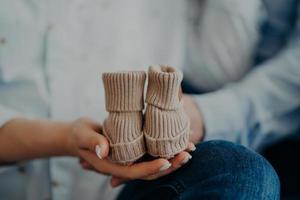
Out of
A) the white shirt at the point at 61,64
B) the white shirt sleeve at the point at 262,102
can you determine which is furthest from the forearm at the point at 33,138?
the white shirt sleeve at the point at 262,102

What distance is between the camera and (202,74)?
2.28 ft

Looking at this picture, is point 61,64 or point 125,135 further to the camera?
point 61,64

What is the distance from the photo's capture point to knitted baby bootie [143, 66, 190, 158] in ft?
1.21

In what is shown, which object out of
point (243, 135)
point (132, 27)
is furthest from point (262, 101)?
point (132, 27)

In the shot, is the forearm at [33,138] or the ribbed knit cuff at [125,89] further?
the forearm at [33,138]

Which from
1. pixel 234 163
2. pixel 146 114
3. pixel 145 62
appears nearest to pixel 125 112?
pixel 146 114

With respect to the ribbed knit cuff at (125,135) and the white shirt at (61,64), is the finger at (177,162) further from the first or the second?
the white shirt at (61,64)

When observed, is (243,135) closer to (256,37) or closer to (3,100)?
(256,37)

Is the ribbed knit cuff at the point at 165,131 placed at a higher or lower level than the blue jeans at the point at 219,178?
higher

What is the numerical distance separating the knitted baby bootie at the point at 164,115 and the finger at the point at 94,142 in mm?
44

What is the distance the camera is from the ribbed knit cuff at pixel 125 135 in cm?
38

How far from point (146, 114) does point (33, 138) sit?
0.20 m

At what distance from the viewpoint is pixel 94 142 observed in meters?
0.40

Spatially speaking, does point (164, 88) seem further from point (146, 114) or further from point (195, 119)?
point (195, 119)
